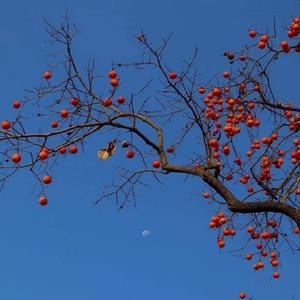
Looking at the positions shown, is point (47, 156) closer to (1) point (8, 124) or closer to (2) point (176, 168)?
(1) point (8, 124)

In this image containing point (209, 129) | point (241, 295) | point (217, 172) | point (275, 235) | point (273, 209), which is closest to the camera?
point (273, 209)

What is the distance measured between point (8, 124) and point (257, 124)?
2.42m

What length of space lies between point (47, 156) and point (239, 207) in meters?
1.51

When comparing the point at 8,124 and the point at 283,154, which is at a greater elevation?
the point at 283,154

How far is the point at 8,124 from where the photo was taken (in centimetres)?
488

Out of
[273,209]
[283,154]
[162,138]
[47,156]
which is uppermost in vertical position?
→ [283,154]

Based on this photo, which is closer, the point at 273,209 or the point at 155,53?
the point at 273,209

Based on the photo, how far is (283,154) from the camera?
6047mm

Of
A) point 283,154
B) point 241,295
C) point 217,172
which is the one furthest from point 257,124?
point 241,295

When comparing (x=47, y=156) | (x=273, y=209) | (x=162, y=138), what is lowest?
(x=273, y=209)

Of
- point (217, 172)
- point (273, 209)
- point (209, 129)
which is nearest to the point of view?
point (273, 209)

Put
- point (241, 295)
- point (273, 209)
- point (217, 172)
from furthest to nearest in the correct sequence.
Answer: point (241, 295) < point (217, 172) < point (273, 209)

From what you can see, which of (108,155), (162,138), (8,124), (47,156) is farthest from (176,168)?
(8,124)

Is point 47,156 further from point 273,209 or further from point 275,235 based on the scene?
point 275,235
